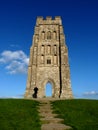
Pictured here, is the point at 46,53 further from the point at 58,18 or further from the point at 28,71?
the point at 58,18

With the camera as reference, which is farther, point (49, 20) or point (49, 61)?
point (49, 20)

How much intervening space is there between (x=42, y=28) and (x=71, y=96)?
52.9 ft

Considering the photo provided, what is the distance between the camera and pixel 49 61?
143 feet

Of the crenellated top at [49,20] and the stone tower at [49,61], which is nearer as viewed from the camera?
the stone tower at [49,61]

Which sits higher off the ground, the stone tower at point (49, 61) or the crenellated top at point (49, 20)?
the crenellated top at point (49, 20)

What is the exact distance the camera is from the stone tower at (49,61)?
133 feet

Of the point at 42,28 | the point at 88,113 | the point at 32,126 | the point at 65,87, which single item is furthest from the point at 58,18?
the point at 32,126

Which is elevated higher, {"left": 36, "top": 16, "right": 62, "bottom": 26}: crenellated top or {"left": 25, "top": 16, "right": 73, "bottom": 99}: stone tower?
{"left": 36, "top": 16, "right": 62, "bottom": 26}: crenellated top

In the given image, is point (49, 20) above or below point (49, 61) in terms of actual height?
above

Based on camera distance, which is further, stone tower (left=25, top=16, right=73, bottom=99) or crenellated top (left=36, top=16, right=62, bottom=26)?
crenellated top (left=36, top=16, right=62, bottom=26)

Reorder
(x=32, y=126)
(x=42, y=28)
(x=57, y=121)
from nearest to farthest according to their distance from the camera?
(x=32, y=126) → (x=57, y=121) → (x=42, y=28)

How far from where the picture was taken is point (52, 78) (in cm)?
4156

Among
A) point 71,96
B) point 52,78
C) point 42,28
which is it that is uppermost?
point 42,28

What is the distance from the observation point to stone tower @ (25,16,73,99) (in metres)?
40.7
